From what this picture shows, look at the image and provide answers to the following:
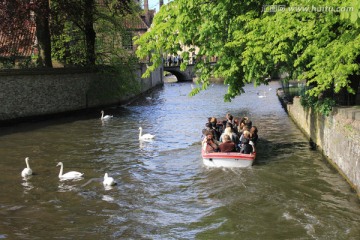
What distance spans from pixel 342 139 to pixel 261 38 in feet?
11.3

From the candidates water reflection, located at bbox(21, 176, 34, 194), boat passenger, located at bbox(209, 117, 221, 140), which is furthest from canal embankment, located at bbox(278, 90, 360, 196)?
water reflection, located at bbox(21, 176, 34, 194)

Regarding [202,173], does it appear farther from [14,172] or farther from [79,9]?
[79,9]

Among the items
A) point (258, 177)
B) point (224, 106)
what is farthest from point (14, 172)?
point (224, 106)

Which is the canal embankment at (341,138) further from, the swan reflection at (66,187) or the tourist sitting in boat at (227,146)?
the swan reflection at (66,187)

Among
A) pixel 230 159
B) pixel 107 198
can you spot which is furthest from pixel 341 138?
pixel 107 198

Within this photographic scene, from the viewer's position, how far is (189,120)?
24.2 metres

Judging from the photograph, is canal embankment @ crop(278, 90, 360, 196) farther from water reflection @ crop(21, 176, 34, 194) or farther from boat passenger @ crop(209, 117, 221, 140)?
water reflection @ crop(21, 176, 34, 194)

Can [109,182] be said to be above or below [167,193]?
above

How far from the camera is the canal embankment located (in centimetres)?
996

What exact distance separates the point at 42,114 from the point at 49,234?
1767 cm

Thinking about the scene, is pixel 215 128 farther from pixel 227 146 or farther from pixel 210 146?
pixel 227 146

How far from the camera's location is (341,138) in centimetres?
1121

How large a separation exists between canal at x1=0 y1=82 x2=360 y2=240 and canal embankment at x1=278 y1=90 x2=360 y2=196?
0.35 meters

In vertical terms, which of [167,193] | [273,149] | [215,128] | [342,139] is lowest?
[167,193]
